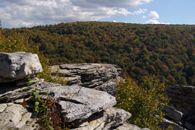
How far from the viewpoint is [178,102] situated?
15.1m

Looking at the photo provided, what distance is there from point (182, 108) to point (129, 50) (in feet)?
108

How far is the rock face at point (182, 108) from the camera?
13.3 m

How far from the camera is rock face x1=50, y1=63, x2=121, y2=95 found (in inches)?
557

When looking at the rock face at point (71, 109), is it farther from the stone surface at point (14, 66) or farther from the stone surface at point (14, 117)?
the stone surface at point (14, 66)

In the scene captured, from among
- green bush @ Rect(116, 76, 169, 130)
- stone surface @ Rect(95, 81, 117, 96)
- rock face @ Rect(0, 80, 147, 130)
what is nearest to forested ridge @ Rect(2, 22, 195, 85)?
stone surface @ Rect(95, 81, 117, 96)

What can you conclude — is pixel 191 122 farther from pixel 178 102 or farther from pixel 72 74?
pixel 72 74

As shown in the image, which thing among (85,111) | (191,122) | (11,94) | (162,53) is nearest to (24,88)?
(11,94)

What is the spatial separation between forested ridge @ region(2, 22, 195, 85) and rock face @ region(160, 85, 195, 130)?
15557 mm

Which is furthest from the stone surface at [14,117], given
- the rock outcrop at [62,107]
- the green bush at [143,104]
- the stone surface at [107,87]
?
the stone surface at [107,87]

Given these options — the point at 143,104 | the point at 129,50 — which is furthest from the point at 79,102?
the point at 129,50

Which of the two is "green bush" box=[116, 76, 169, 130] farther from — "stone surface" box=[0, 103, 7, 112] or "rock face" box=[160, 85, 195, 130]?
"rock face" box=[160, 85, 195, 130]

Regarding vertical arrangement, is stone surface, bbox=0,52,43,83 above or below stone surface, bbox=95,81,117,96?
above

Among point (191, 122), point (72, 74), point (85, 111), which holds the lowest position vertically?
point (191, 122)

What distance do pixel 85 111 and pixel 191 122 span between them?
47.3ft
